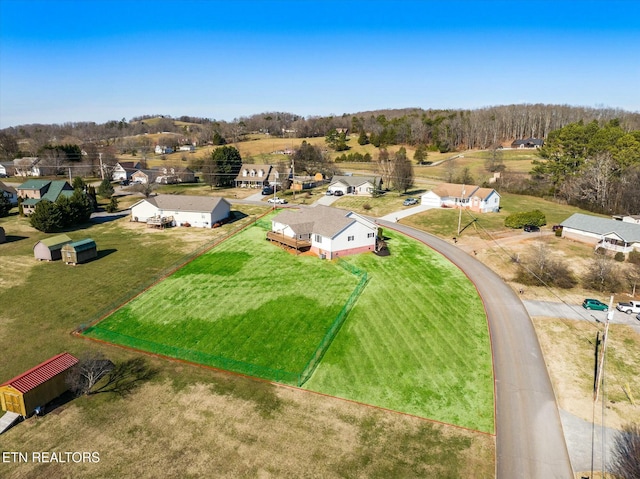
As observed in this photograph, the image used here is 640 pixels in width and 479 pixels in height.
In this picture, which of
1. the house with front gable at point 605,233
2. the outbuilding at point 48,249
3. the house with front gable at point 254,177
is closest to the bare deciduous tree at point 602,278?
the house with front gable at point 605,233

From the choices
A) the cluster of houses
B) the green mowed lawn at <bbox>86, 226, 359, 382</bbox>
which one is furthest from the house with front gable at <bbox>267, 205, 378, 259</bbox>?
the cluster of houses

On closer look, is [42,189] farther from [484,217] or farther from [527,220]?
[527,220]

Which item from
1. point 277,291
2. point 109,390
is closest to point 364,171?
point 277,291

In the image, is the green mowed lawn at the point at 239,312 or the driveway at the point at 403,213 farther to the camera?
the driveway at the point at 403,213

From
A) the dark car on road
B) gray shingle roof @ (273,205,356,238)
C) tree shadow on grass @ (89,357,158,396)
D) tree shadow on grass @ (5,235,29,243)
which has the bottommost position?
tree shadow on grass @ (89,357,158,396)

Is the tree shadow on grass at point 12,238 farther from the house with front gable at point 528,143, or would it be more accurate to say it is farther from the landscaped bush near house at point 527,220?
the house with front gable at point 528,143

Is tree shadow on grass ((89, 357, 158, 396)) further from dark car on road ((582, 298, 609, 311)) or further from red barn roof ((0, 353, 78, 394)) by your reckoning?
dark car on road ((582, 298, 609, 311))

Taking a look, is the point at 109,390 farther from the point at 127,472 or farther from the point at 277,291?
the point at 277,291
